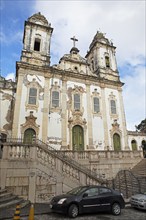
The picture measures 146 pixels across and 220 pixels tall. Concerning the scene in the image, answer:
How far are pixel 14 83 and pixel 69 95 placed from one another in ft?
22.1

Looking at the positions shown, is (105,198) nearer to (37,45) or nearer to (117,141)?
(117,141)

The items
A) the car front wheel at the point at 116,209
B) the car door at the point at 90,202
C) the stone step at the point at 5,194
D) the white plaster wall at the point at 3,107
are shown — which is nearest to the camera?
the car door at the point at 90,202

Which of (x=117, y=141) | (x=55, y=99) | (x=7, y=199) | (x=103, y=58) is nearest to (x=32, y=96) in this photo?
(x=55, y=99)

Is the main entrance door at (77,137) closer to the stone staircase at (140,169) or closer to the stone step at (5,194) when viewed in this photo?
the stone staircase at (140,169)

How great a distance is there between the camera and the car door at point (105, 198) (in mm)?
7569

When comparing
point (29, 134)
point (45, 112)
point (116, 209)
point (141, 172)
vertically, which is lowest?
point (116, 209)

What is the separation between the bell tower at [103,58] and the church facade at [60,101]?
18cm

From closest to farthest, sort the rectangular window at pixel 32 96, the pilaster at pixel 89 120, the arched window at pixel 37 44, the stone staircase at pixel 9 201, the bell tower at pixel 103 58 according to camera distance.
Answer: the stone staircase at pixel 9 201 < the rectangular window at pixel 32 96 < the pilaster at pixel 89 120 < the arched window at pixel 37 44 < the bell tower at pixel 103 58

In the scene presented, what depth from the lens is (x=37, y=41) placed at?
74.5 ft

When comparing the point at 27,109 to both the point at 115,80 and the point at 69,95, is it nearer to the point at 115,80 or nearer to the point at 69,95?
the point at 69,95

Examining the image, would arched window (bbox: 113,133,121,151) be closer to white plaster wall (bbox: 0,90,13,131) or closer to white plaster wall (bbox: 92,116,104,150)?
white plaster wall (bbox: 92,116,104,150)

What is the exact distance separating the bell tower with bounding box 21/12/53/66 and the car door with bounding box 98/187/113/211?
16872 millimetres

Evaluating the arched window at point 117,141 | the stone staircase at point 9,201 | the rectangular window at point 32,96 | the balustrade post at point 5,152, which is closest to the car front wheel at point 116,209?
the stone staircase at point 9,201

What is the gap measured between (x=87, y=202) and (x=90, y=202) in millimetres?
151
